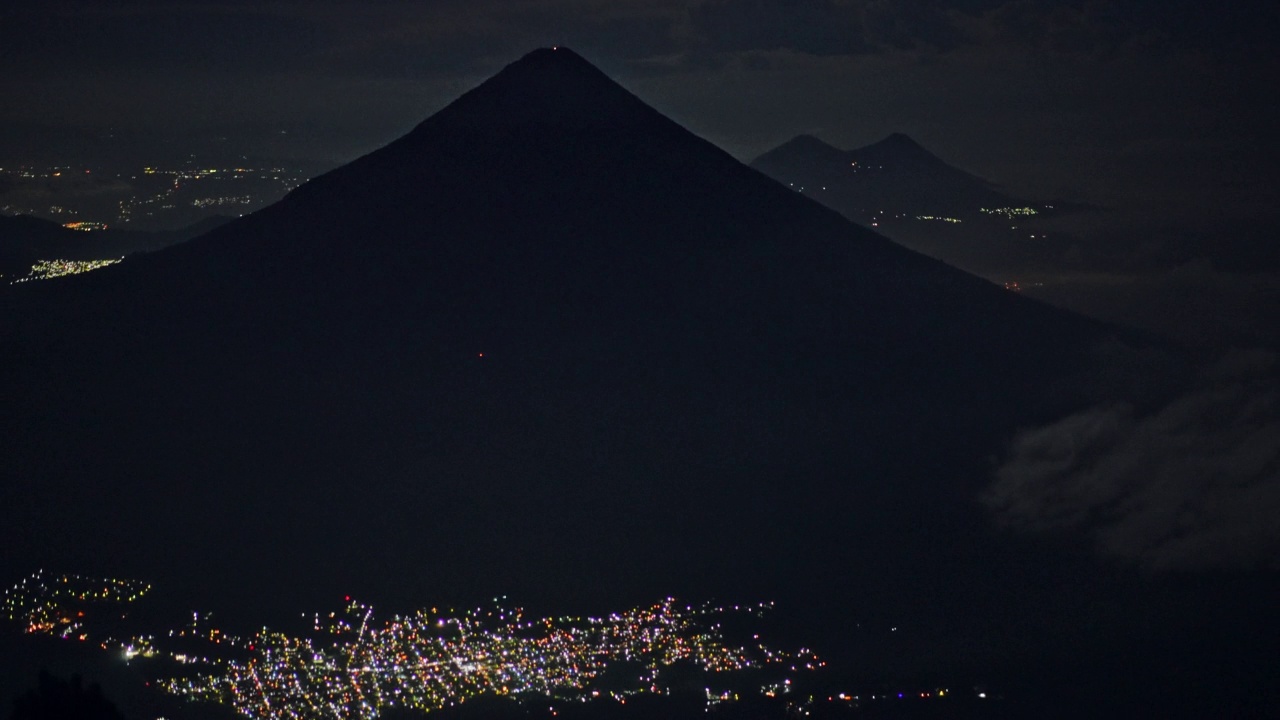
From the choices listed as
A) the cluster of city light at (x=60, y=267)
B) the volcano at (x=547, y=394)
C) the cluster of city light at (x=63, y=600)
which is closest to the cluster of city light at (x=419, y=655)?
the cluster of city light at (x=63, y=600)

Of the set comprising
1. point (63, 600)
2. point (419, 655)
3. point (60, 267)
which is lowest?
point (419, 655)

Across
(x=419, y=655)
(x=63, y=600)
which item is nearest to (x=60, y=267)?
(x=63, y=600)

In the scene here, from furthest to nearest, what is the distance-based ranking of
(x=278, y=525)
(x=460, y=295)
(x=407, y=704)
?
(x=460, y=295) < (x=278, y=525) < (x=407, y=704)

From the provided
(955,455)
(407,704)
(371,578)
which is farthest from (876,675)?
(955,455)

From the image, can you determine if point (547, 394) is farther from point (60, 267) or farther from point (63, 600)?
point (60, 267)

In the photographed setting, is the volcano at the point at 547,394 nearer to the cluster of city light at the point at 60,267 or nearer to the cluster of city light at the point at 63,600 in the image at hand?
the cluster of city light at the point at 63,600

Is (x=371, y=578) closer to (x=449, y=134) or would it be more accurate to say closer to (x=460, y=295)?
(x=460, y=295)
